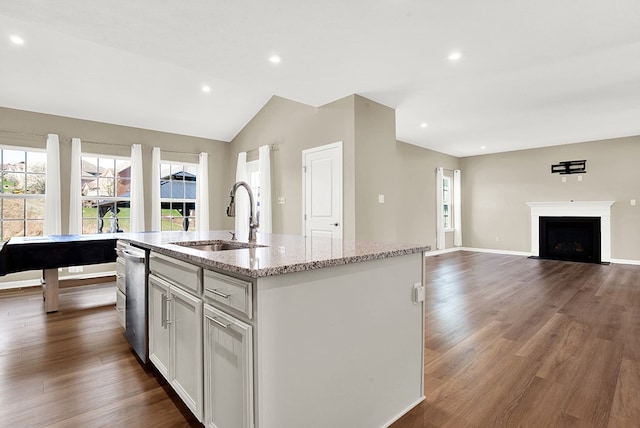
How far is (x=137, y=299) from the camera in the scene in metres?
2.27

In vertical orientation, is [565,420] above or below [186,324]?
below

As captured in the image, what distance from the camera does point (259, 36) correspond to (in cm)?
292

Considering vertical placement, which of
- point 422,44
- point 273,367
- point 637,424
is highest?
point 422,44

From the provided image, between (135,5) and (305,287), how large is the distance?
8.53 ft

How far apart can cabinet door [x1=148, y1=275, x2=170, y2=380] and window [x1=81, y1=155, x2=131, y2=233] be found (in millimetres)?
4338

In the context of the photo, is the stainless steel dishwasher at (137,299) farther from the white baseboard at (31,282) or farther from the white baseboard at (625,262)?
the white baseboard at (625,262)

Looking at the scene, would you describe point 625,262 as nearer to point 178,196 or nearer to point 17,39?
point 178,196

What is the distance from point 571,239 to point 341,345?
7908 mm

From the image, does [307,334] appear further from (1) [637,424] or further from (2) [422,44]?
(2) [422,44]

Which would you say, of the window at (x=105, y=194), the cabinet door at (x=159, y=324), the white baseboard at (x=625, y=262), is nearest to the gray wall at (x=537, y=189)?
the white baseboard at (x=625, y=262)

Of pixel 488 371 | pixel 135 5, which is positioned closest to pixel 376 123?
pixel 135 5

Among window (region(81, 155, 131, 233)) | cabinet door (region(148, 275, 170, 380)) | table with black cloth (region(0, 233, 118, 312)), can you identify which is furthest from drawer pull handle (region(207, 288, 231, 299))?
window (region(81, 155, 131, 233))

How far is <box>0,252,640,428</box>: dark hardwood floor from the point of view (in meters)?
1.73

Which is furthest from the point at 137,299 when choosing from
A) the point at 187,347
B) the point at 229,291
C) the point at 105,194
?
the point at 105,194
